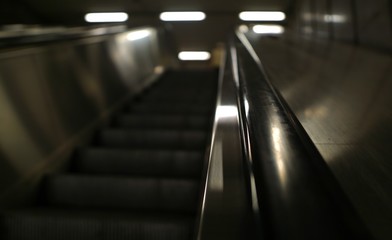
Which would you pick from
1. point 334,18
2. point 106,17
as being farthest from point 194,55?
point 334,18

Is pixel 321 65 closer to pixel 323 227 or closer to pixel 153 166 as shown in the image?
pixel 153 166

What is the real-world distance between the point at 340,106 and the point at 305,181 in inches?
42.7

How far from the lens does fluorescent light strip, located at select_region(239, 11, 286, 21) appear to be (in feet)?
37.4

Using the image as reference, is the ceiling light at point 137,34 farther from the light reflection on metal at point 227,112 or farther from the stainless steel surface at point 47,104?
the light reflection on metal at point 227,112

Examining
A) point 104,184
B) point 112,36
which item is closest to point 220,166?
point 104,184

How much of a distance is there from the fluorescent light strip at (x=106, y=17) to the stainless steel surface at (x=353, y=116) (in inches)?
364

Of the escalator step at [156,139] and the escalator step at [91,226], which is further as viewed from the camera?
the escalator step at [156,139]

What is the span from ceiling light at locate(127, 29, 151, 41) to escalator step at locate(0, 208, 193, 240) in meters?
3.83

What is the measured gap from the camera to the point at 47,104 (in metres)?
2.52

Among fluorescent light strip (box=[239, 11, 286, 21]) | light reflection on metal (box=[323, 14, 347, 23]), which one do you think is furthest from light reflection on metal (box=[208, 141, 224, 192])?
fluorescent light strip (box=[239, 11, 286, 21])

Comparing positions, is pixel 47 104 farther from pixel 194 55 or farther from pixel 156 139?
pixel 194 55

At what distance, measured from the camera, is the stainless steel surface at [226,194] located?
2.51 ft

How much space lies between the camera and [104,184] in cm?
206

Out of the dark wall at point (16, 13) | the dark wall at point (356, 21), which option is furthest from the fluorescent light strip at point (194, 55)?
the dark wall at point (356, 21)
